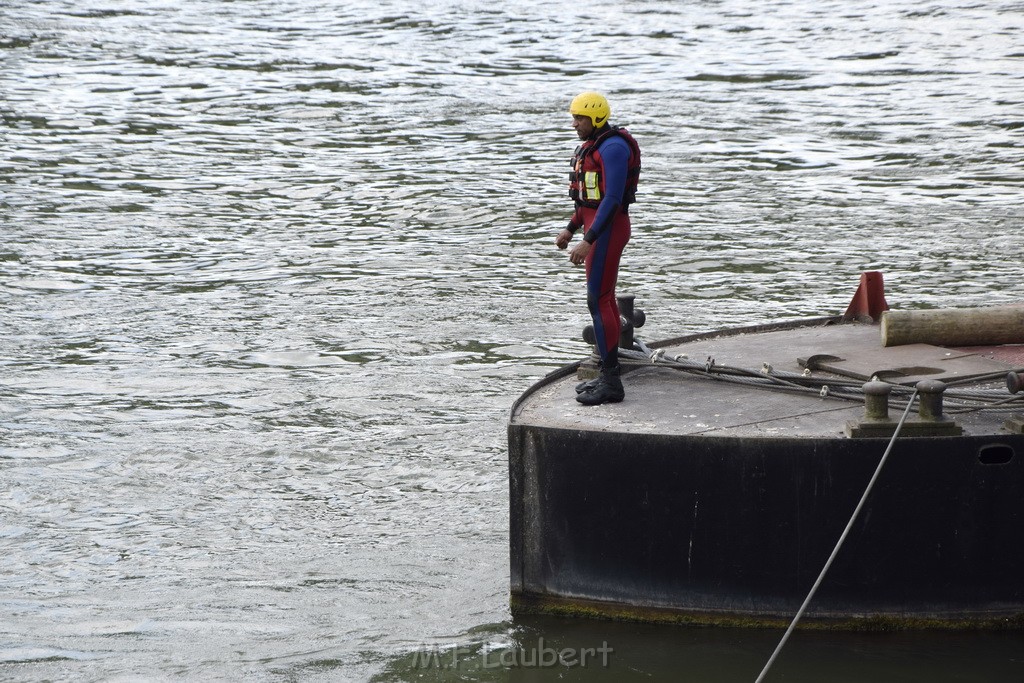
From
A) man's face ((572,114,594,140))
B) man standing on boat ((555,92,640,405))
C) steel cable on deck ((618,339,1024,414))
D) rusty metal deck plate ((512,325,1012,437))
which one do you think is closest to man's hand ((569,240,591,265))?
man standing on boat ((555,92,640,405))

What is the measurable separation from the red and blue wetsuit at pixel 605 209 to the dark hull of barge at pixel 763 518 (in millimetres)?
537

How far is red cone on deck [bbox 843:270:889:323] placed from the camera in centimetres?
955

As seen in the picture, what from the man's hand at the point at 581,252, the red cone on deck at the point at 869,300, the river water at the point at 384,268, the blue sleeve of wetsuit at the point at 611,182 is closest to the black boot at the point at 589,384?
the man's hand at the point at 581,252

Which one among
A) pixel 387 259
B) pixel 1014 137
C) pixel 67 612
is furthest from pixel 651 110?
pixel 67 612

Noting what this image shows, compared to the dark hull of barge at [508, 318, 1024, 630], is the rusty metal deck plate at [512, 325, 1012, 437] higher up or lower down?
higher up

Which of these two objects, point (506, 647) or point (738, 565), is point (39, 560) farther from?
point (738, 565)

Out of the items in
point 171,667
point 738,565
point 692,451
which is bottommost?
point 171,667

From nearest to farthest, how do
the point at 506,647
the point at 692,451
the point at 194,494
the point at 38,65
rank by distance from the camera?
the point at 692,451 < the point at 506,647 < the point at 194,494 < the point at 38,65

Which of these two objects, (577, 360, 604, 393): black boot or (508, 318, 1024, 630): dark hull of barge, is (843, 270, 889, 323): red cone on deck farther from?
(577, 360, 604, 393): black boot

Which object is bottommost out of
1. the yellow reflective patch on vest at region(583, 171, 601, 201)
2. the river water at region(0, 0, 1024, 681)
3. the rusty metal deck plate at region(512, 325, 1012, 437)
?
the river water at region(0, 0, 1024, 681)

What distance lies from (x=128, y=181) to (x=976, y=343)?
49.5 feet

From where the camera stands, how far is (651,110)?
24.9 metres

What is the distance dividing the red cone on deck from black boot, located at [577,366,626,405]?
2.33 metres

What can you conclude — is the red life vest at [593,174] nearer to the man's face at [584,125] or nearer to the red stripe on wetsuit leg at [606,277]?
the man's face at [584,125]
